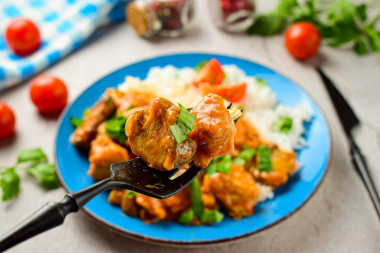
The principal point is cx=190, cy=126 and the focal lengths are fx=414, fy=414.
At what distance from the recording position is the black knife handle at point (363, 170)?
3025mm

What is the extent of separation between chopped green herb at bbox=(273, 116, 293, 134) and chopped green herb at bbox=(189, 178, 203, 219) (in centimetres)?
102

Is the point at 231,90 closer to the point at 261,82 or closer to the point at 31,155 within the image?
the point at 261,82

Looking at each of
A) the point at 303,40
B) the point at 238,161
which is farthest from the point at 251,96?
the point at 303,40

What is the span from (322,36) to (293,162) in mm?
2260

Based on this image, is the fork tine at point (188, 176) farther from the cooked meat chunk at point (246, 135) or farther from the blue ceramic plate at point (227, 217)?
the cooked meat chunk at point (246, 135)

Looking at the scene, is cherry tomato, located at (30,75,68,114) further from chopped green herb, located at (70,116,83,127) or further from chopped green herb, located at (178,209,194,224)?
chopped green herb, located at (178,209,194,224)

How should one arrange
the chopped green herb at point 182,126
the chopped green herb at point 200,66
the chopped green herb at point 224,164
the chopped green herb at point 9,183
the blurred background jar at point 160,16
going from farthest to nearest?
the blurred background jar at point 160,16
the chopped green herb at point 200,66
the chopped green herb at point 9,183
the chopped green herb at point 224,164
the chopped green herb at point 182,126

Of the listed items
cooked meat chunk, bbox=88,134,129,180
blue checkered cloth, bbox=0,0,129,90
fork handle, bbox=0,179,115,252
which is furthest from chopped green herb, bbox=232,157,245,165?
blue checkered cloth, bbox=0,0,129,90

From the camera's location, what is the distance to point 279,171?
3051 mm

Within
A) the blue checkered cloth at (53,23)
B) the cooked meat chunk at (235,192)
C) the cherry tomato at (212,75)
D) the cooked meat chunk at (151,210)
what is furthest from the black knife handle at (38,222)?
the blue checkered cloth at (53,23)

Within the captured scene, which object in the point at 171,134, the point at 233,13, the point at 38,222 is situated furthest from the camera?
Answer: the point at 233,13

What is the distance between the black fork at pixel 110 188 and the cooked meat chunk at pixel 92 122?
1246 millimetres

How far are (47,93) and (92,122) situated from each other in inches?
36.1

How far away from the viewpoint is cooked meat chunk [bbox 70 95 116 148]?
321 cm
